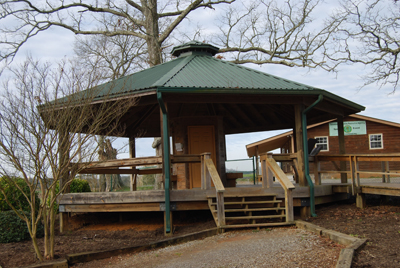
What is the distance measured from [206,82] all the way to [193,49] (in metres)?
3.79

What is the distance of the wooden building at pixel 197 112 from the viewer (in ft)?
29.6

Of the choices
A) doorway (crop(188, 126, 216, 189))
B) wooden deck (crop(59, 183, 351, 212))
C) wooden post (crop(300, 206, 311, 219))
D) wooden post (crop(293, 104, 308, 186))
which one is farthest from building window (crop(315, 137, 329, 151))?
wooden post (crop(300, 206, 311, 219))

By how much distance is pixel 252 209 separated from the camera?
866 cm

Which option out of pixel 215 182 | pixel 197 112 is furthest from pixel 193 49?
pixel 215 182

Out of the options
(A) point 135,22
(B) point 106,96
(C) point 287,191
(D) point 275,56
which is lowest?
(C) point 287,191

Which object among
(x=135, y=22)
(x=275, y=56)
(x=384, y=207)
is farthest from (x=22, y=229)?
(x=275, y=56)

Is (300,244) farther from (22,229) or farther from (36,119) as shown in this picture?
(22,229)

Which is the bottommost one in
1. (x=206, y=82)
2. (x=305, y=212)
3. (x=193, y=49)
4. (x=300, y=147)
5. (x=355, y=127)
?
(x=305, y=212)

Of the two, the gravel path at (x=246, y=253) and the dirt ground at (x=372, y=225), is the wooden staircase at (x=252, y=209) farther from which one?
the dirt ground at (x=372, y=225)

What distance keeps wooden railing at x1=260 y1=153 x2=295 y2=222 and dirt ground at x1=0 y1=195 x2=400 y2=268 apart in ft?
2.12

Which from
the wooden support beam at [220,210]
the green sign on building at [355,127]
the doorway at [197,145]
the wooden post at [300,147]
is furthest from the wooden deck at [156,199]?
the green sign on building at [355,127]

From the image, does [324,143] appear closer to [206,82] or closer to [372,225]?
[206,82]

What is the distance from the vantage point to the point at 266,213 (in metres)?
9.50

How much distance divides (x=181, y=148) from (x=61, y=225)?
444 centimetres
